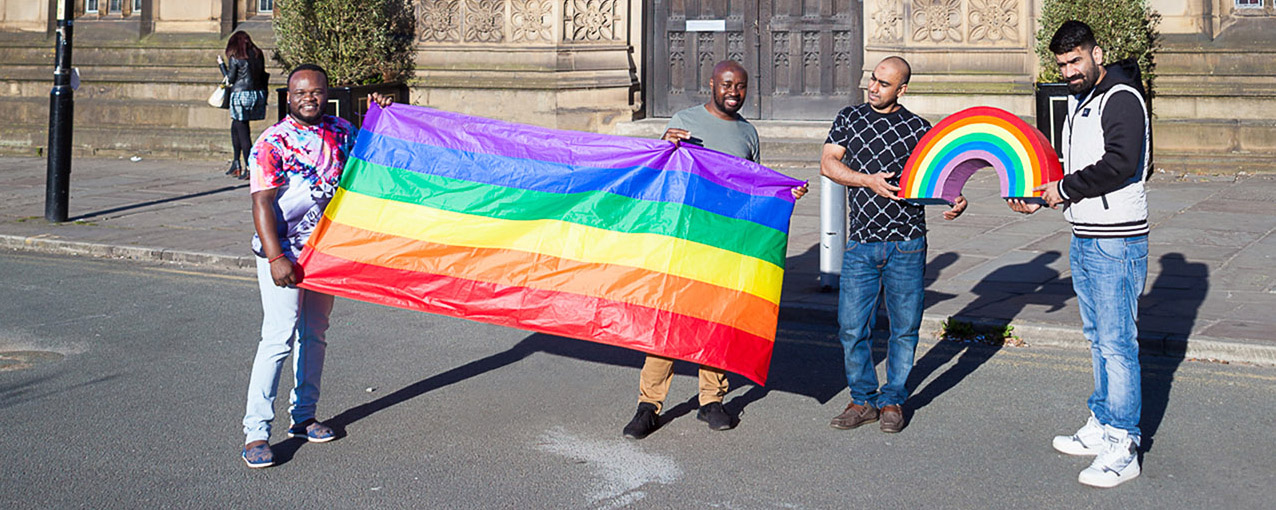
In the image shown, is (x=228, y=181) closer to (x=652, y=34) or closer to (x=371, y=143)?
(x=652, y=34)

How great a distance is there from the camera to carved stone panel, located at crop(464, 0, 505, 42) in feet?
57.8

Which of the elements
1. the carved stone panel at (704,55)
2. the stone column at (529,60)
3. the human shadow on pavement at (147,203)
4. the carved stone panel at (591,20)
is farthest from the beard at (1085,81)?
the carved stone panel at (704,55)

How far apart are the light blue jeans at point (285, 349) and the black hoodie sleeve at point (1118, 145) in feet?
11.3

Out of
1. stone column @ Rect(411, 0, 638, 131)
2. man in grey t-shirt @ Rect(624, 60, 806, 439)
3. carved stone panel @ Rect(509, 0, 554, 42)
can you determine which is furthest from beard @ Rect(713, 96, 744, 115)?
carved stone panel @ Rect(509, 0, 554, 42)

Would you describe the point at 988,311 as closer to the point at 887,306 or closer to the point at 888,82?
the point at 887,306

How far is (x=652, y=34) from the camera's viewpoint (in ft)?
59.9

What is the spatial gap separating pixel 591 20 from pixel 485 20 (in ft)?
4.83

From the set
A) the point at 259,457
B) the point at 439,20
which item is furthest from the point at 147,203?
the point at 259,457

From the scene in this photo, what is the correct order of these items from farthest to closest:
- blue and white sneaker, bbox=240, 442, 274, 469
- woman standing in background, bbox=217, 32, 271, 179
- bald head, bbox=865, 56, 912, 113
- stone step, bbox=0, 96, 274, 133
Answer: stone step, bbox=0, 96, 274, 133, woman standing in background, bbox=217, 32, 271, 179, bald head, bbox=865, 56, 912, 113, blue and white sneaker, bbox=240, 442, 274, 469

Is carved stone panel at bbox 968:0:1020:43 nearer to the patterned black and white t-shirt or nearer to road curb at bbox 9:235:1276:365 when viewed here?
road curb at bbox 9:235:1276:365

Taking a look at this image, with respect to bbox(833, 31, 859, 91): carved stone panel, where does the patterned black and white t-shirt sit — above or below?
below

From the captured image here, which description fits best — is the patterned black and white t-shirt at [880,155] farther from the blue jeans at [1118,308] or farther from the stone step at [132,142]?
the stone step at [132,142]

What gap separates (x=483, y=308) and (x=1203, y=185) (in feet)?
36.8

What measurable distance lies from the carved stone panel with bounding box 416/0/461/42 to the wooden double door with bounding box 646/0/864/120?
271 cm
